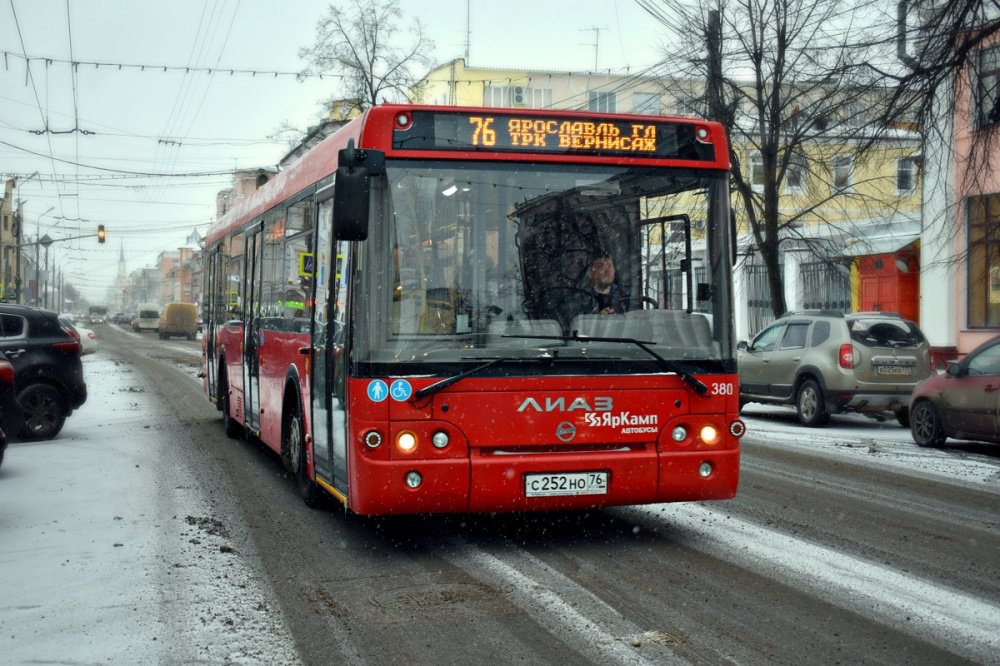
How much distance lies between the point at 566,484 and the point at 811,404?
34.8 ft

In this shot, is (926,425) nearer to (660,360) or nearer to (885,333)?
(885,333)

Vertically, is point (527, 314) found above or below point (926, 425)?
above

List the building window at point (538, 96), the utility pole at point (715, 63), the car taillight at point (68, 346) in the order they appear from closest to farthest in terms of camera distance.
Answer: the car taillight at point (68, 346) < the utility pole at point (715, 63) < the building window at point (538, 96)

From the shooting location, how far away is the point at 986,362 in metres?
13.2

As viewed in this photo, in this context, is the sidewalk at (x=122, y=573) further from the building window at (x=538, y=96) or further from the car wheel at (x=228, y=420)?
the building window at (x=538, y=96)

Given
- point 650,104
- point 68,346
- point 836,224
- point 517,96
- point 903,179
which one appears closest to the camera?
point 68,346

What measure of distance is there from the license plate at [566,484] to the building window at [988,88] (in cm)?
829

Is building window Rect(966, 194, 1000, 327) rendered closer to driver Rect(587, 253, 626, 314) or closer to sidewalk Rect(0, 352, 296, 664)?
driver Rect(587, 253, 626, 314)

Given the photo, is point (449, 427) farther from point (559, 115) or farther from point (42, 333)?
point (42, 333)

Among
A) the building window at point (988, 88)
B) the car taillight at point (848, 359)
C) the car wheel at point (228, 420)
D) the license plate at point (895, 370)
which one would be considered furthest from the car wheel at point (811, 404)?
the car wheel at point (228, 420)

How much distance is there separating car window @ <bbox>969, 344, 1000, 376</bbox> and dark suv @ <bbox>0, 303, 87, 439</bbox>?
10854mm

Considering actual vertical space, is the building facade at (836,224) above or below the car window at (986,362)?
above

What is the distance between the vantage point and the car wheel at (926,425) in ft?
45.2

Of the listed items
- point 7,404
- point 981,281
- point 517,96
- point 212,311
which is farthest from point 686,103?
point 517,96
